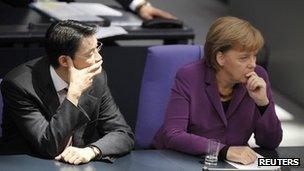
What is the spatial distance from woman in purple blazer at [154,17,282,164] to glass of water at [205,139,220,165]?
0.31 feet

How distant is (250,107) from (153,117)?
1.43ft

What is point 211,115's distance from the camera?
2633 mm

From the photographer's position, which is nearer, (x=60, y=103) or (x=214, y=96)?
(x=60, y=103)

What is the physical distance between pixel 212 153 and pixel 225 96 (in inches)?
13.4

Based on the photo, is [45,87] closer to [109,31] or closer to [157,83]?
[157,83]

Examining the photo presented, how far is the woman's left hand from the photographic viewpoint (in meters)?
2.59

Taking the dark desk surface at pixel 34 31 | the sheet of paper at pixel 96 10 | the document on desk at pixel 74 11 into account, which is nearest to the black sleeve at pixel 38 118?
the dark desk surface at pixel 34 31

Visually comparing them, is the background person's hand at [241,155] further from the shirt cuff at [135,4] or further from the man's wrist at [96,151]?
the shirt cuff at [135,4]

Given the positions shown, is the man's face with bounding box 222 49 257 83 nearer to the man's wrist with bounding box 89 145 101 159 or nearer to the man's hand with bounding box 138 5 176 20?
the man's wrist with bounding box 89 145 101 159

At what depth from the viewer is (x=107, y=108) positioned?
8.66 ft

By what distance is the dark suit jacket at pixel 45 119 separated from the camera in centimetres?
241

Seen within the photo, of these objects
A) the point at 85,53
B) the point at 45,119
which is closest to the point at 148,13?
the point at 85,53

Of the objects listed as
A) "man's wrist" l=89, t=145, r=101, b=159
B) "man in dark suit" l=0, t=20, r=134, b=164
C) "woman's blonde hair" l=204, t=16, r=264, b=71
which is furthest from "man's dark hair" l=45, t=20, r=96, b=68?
"woman's blonde hair" l=204, t=16, r=264, b=71

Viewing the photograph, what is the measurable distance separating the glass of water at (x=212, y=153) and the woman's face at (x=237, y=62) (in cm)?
32
